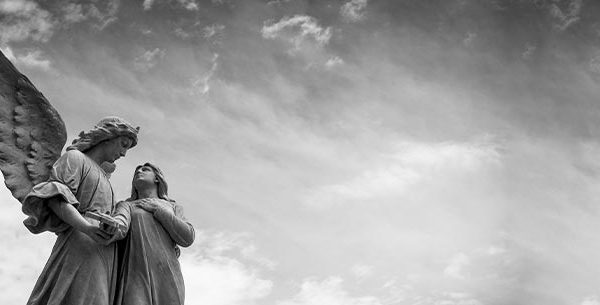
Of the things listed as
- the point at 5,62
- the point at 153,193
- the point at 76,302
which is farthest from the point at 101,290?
the point at 5,62

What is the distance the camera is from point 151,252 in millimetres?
10773

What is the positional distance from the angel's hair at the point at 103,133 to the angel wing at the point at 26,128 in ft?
1.41

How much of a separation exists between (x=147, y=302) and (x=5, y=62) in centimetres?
423

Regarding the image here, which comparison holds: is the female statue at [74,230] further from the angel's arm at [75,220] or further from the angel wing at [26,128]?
the angel wing at [26,128]

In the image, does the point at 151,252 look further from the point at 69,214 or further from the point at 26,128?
the point at 26,128

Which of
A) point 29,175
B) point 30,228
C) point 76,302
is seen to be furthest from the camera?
point 29,175

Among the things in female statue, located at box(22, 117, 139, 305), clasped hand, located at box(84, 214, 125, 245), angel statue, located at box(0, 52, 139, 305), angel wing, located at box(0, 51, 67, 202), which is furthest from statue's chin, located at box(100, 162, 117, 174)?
clasped hand, located at box(84, 214, 125, 245)

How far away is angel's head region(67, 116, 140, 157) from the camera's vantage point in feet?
37.1

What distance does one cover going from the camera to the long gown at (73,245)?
32.8ft

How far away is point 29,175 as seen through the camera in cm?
1120

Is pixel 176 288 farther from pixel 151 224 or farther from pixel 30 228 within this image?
pixel 30 228

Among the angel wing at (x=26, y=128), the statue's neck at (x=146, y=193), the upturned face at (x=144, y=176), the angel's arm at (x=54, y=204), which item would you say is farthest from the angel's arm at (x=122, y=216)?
the angel wing at (x=26, y=128)

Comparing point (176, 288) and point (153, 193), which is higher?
point (153, 193)

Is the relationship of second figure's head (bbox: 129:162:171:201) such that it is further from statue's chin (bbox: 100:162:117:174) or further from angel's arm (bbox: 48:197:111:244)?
angel's arm (bbox: 48:197:111:244)
